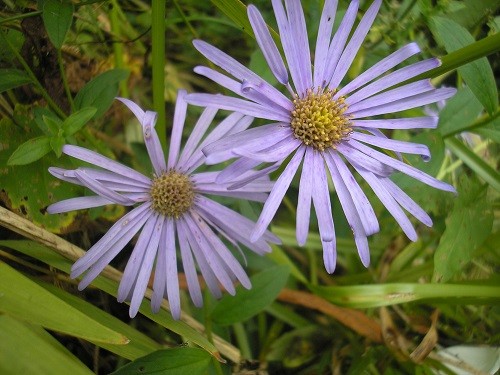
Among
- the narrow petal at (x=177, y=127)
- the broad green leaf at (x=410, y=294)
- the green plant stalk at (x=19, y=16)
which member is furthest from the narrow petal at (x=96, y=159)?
the broad green leaf at (x=410, y=294)

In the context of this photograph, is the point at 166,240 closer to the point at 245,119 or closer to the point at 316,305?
the point at 245,119

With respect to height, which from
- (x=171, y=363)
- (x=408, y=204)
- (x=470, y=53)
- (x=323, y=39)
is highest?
(x=323, y=39)

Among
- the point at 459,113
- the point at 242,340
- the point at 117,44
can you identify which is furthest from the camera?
the point at 242,340

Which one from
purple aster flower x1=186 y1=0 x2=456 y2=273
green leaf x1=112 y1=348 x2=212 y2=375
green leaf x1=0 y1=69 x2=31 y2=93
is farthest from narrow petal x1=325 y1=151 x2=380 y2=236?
green leaf x1=0 y1=69 x2=31 y2=93

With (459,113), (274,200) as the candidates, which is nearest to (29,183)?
(274,200)

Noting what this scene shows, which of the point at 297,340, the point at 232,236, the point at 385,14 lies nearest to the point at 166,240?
the point at 232,236

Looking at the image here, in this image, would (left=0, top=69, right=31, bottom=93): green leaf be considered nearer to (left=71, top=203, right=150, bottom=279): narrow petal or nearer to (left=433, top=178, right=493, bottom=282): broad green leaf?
(left=71, top=203, right=150, bottom=279): narrow petal

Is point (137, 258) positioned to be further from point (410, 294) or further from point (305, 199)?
point (410, 294)
